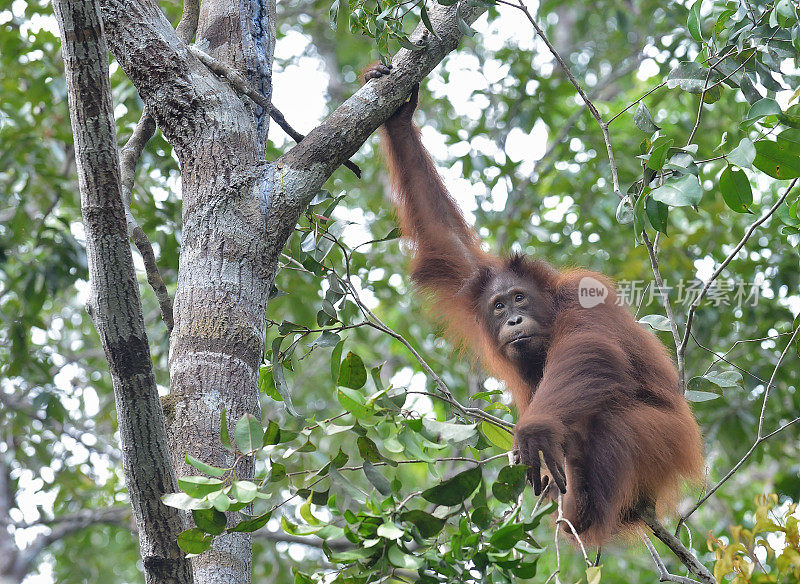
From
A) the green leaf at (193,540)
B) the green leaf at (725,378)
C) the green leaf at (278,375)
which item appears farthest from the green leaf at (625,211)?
the green leaf at (193,540)

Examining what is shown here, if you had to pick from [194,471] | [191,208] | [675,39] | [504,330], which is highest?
[675,39]

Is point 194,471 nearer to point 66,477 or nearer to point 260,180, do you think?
point 260,180

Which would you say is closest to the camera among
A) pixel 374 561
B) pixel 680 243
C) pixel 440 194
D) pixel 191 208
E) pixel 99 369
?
pixel 374 561

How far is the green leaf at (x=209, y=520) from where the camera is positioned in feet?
6.53

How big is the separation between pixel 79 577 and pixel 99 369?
2.22 m

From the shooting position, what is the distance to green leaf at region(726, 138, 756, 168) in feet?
7.95

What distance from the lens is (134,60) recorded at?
2809 mm

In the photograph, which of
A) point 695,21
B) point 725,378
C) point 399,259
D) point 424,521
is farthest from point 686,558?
point 399,259

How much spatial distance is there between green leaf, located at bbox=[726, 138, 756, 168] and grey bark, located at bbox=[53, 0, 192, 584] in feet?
A: 6.00

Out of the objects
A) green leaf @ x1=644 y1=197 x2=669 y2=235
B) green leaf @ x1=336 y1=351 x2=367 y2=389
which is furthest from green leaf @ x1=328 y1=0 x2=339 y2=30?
green leaf @ x1=336 y1=351 x2=367 y2=389

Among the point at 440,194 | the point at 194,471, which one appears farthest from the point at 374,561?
the point at 440,194

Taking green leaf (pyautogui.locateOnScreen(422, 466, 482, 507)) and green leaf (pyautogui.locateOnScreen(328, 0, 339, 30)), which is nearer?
green leaf (pyautogui.locateOnScreen(422, 466, 482, 507))

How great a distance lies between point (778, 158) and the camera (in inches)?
99.3

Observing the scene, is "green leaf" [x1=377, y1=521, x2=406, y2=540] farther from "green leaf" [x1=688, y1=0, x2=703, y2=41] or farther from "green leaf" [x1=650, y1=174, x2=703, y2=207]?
"green leaf" [x1=688, y1=0, x2=703, y2=41]
